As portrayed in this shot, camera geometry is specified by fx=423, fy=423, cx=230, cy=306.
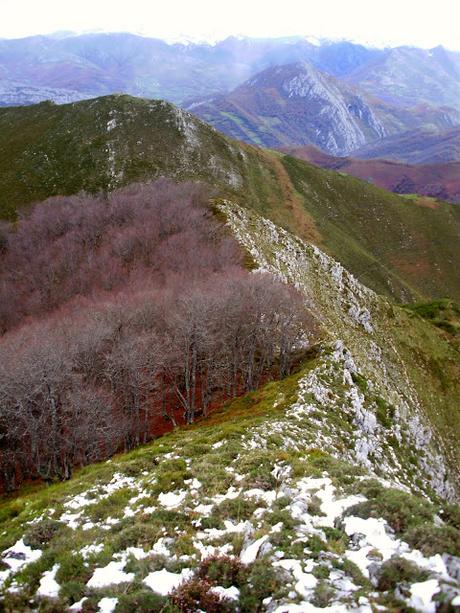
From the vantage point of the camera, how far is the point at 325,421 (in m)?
28.8

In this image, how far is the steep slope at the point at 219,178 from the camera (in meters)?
120

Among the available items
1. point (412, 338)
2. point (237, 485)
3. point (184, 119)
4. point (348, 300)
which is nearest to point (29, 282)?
point (348, 300)

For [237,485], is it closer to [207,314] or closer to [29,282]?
[207,314]

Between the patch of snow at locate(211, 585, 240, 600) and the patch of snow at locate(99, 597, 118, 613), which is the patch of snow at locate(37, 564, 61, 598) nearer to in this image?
the patch of snow at locate(99, 597, 118, 613)

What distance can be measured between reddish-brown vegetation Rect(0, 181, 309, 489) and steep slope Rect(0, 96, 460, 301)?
199 ft

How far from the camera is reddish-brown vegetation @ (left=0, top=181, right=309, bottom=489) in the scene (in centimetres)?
3516

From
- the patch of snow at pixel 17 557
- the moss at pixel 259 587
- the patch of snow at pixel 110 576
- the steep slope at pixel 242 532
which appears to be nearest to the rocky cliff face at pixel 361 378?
the steep slope at pixel 242 532

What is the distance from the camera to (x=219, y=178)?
127688mm

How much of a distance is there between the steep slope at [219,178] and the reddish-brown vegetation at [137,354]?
60737 mm

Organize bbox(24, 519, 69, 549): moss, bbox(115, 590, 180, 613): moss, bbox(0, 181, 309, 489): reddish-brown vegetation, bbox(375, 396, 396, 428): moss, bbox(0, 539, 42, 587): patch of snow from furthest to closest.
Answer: bbox(375, 396, 396, 428): moss
bbox(0, 181, 309, 489): reddish-brown vegetation
bbox(24, 519, 69, 549): moss
bbox(0, 539, 42, 587): patch of snow
bbox(115, 590, 180, 613): moss

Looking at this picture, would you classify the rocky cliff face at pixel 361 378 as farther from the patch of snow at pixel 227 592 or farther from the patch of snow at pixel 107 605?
the patch of snow at pixel 107 605

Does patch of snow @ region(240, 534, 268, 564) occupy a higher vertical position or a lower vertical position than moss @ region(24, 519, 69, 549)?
higher

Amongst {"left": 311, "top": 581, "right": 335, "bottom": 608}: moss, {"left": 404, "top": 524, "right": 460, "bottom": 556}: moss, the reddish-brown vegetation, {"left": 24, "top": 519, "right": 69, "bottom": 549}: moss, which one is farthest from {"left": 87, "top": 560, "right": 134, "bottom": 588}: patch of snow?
the reddish-brown vegetation

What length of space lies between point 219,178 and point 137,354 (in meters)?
100
